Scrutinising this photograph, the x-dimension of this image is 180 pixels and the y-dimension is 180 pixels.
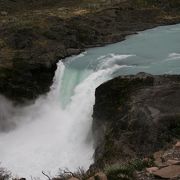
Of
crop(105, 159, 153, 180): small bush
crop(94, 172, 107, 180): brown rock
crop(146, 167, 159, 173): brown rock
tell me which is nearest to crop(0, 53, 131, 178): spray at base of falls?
crop(105, 159, 153, 180): small bush

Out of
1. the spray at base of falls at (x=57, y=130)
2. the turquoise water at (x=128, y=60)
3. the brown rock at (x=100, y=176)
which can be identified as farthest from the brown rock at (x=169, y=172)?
the turquoise water at (x=128, y=60)

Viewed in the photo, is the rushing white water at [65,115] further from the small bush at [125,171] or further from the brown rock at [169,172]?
the brown rock at [169,172]

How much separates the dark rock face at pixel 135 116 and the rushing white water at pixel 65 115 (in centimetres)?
326

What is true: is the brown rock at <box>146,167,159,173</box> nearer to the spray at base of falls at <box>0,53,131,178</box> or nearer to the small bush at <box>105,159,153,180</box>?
the small bush at <box>105,159,153,180</box>

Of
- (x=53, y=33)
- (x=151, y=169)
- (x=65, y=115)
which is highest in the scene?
(x=53, y=33)

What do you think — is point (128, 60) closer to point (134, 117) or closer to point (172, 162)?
point (134, 117)

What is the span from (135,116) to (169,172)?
11.4 meters

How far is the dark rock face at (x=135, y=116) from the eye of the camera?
21266 mm

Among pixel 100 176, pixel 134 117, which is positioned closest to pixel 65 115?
pixel 134 117

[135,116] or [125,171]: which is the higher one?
[125,171]

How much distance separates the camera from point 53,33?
49.8 m

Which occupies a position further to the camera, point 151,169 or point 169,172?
point 151,169

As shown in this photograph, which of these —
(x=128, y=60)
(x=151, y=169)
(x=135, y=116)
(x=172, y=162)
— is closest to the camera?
(x=151, y=169)

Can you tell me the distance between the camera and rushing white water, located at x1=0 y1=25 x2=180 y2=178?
101 feet
